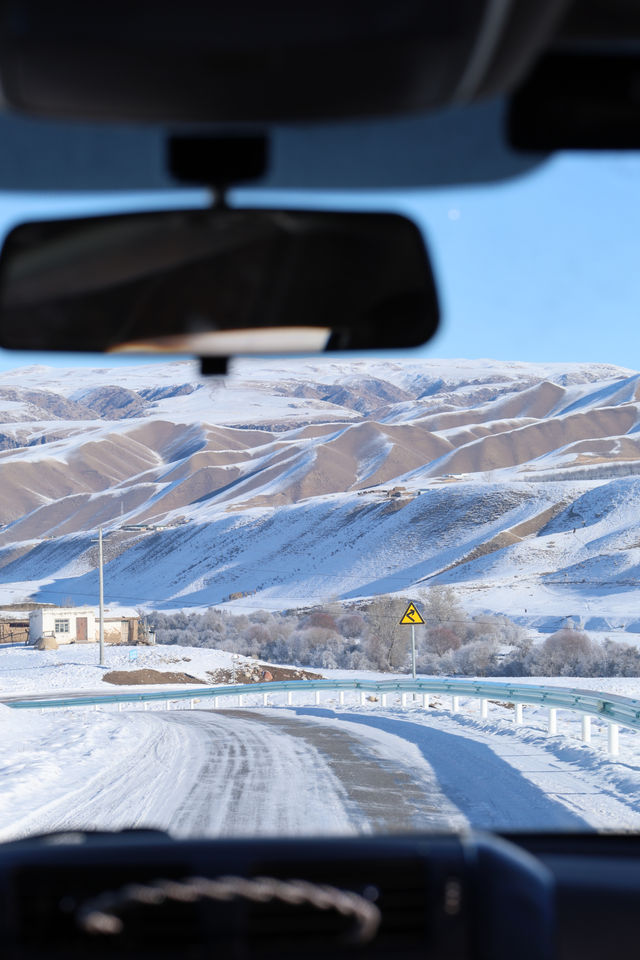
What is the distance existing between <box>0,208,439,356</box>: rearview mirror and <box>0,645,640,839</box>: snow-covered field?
3.25m

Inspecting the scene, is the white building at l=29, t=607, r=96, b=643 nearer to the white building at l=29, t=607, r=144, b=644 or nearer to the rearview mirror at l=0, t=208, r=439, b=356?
the white building at l=29, t=607, r=144, b=644

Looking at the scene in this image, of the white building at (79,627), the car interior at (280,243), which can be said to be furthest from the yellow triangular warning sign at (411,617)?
the white building at (79,627)

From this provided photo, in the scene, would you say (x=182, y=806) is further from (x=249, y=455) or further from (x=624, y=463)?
(x=249, y=455)

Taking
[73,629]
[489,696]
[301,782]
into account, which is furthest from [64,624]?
[301,782]

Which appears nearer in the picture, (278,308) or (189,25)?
(189,25)

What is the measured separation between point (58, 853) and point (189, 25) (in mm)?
1842

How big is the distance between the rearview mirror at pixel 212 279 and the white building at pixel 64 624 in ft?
202

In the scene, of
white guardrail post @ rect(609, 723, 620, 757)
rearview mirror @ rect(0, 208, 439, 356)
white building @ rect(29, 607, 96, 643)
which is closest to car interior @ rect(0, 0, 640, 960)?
rearview mirror @ rect(0, 208, 439, 356)

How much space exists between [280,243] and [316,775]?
9923 millimetres

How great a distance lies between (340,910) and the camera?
2.17 metres

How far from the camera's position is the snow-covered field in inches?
354

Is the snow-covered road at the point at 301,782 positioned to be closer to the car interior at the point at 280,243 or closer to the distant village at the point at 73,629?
the car interior at the point at 280,243

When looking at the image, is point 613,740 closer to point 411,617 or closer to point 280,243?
point 280,243

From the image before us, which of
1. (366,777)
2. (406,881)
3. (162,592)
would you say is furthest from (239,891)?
(162,592)
